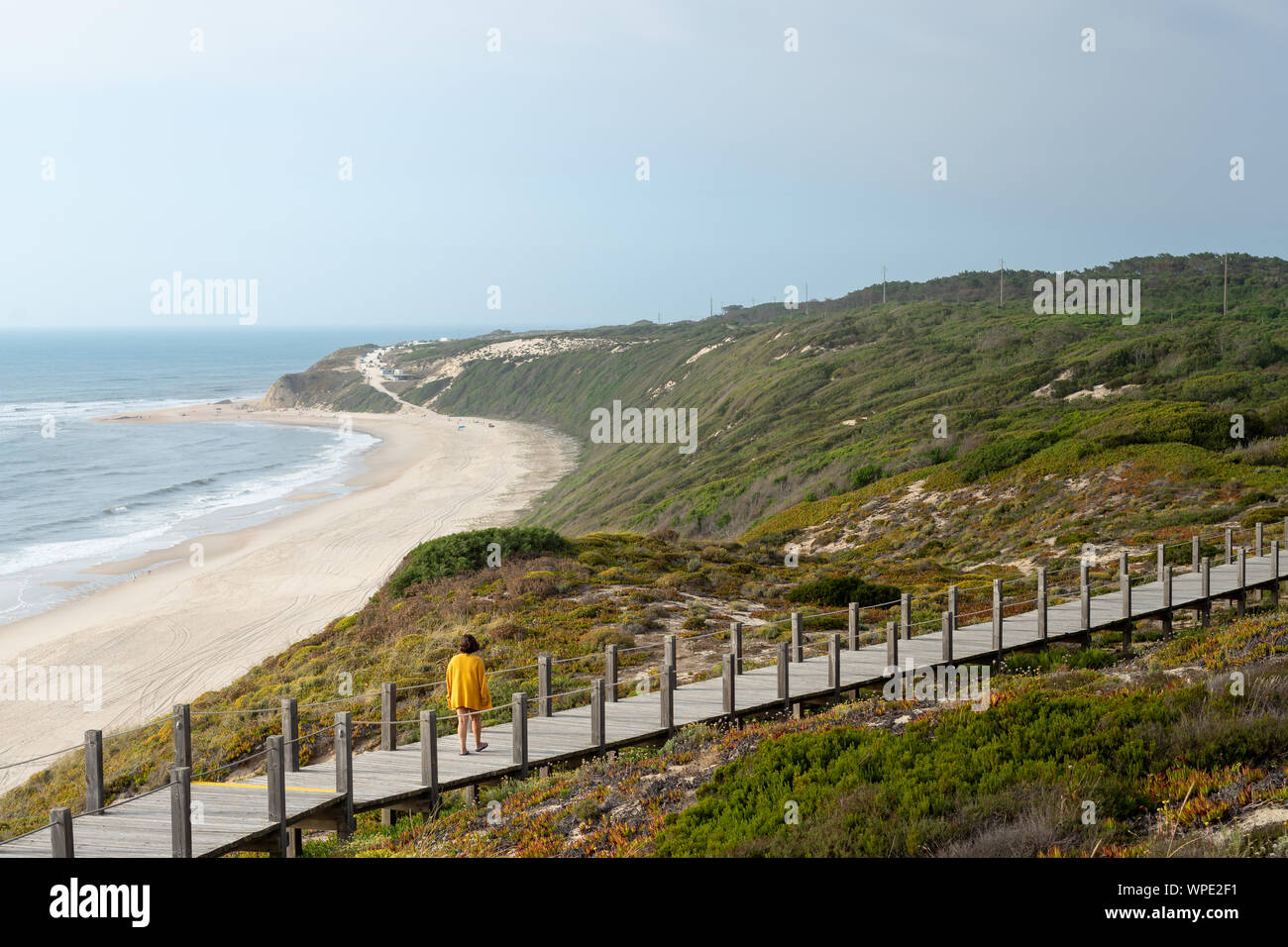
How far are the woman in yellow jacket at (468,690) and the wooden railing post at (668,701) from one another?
6.27ft

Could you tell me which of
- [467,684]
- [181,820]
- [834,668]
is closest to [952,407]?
[834,668]

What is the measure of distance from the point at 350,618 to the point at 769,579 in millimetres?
9411

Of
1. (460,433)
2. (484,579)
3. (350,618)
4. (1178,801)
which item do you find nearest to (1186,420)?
(484,579)

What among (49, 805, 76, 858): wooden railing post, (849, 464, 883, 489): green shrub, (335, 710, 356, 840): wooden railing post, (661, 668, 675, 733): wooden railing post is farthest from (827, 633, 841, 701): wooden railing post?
(849, 464, 883, 489): green shrub

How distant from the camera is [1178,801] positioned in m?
6.75

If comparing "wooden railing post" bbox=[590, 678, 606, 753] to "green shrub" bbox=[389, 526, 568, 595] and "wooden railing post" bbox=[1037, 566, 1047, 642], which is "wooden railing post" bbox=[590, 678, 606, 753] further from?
"green shrub" bbox=[389, 526, 568, 595]

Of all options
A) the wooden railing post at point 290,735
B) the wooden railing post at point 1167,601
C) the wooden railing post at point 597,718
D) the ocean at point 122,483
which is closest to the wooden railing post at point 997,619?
the wooden railing post at point 1167,601

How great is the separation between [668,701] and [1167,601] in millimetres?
8938

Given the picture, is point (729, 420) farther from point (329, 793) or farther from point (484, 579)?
point (329, 793)

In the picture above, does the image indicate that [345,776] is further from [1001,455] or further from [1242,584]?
[1001,455]

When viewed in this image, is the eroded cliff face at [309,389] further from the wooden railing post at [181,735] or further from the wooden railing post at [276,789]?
the wooden railing post at [276,789]

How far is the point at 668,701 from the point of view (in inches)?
443
